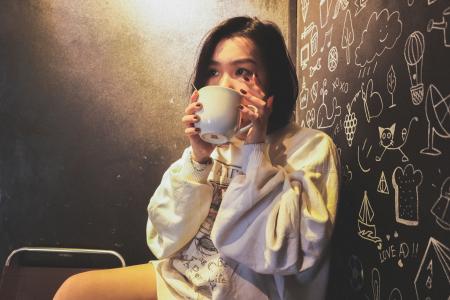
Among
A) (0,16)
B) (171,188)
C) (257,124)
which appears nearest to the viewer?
(257,124)

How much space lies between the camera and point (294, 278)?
78 cm

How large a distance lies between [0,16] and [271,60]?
4.38 ft

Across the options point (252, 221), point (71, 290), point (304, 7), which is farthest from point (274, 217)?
point (304, 7)

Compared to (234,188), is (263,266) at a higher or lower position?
lower

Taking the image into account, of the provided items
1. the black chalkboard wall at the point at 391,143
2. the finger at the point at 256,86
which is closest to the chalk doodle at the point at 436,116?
the black chalkboard wall at the point at 391,143

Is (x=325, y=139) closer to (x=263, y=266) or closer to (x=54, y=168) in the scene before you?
(x=263, y=266)

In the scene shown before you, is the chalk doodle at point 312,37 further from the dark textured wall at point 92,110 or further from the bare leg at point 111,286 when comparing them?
the bare leg at point 111,286

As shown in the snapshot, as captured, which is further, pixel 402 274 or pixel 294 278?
pixel 294 278

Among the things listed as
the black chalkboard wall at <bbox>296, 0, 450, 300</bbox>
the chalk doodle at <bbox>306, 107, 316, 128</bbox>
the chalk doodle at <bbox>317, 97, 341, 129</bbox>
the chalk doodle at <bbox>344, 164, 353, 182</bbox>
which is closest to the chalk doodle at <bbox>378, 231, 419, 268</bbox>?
the black chalkboard wall at <bbox>296, 0, 450, 300</bbox>

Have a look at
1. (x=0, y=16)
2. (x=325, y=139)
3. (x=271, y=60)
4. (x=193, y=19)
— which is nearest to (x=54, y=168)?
(x=0, y=16)

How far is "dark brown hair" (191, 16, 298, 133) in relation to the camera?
937 millimetres

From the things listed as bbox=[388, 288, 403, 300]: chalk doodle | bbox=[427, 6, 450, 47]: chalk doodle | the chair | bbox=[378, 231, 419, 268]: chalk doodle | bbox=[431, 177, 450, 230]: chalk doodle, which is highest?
bbox=[427, 6, 450, 47]: chalk doodle

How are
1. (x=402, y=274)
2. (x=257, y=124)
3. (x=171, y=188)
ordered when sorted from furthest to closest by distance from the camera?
(x=171, y=188)
(x=257, y=124)
(x=402, y=274)

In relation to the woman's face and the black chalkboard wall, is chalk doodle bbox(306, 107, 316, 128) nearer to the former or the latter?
the black chalkboard wall
